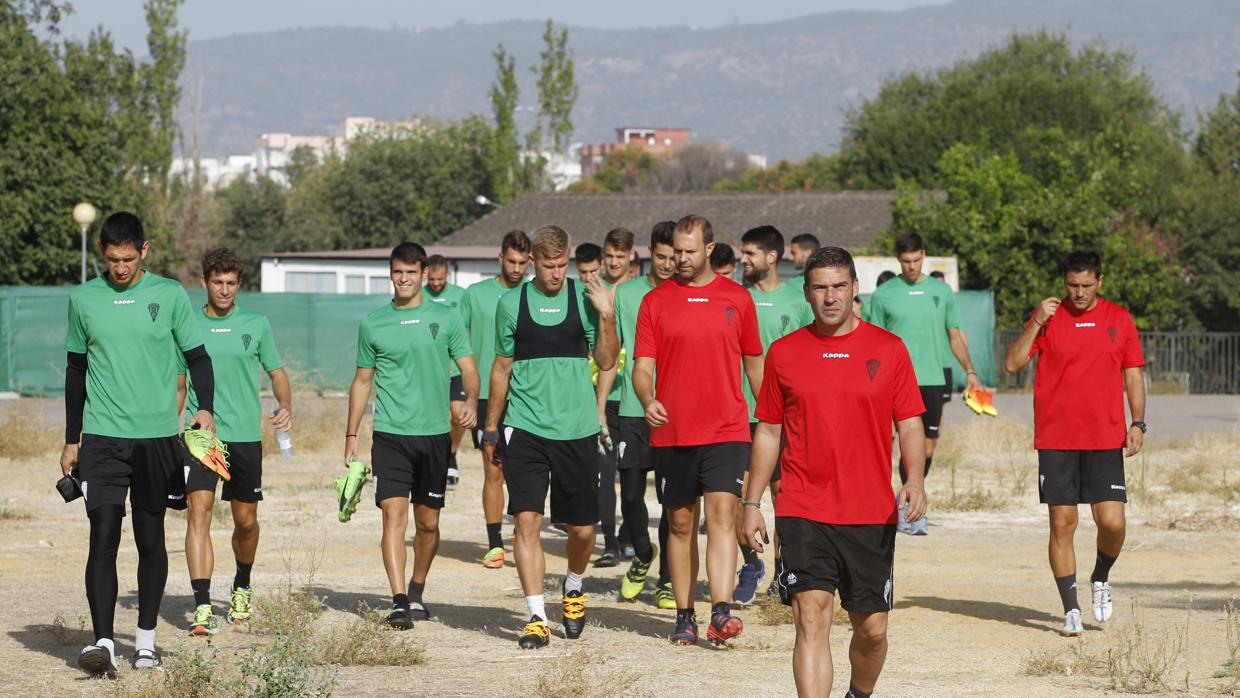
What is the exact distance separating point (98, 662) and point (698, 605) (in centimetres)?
389

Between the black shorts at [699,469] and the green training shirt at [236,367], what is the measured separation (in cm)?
223

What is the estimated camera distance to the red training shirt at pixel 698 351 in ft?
30.9

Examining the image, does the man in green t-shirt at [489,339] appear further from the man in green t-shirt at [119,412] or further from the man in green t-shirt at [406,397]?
the man in green t-shirt at [119,412]

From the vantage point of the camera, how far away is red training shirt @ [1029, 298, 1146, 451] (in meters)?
10.1

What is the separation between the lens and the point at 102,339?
27.7 ft

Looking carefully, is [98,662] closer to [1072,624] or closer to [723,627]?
[723,627]

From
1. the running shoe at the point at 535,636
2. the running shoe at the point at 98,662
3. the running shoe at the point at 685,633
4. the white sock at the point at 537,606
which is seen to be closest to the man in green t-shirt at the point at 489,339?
the white sock at the point at 537,606

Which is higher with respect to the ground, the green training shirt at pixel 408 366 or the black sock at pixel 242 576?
the green training shirt at pixel 408 366

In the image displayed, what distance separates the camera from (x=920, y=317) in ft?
44.7

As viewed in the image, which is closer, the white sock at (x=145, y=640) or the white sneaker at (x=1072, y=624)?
the white sock at (x=145, y=640)

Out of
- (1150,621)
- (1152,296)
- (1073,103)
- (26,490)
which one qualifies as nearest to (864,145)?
(1073,103)

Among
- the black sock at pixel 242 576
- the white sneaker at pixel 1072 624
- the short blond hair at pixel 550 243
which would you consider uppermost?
the short blond hair at pixel 550 243

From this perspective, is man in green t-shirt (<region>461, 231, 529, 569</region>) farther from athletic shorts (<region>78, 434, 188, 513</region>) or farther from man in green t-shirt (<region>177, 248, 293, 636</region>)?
athletic shorts (<region>78, 434, 188, 513</region>)

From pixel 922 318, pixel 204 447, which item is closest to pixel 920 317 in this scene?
pixel 922 318
